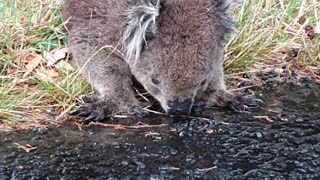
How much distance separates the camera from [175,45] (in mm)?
3479

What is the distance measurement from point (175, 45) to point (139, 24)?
8.7 inches

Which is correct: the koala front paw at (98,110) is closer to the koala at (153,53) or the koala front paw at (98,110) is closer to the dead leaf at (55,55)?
the koala at (153,53)

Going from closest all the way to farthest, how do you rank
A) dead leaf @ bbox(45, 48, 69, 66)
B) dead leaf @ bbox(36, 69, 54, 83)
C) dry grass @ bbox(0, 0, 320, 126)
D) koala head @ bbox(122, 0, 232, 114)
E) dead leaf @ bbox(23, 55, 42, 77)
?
1. koala head @ bbox(122, 0, 232, 114)
2. dry grass @ bbox(0, 0, 320, 126)
3. dead leaf @ bbox(36, 69, 54, 83)
4. dead leaf @ bbox(23, 55, 42, 77)
5. dead leaf @ bbox(45, 48, 69, 66)

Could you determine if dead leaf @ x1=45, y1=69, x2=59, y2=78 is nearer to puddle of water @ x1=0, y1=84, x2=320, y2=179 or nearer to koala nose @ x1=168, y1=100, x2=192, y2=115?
puddle of water @ x1=0, y1=84, x2=320, y2=179

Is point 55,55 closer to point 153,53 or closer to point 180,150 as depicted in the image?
point 153,53

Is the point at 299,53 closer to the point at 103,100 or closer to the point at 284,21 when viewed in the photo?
the point at 284,21

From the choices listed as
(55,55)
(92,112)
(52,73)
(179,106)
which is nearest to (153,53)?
(179,106)

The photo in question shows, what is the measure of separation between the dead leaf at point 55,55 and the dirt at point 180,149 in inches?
26.2

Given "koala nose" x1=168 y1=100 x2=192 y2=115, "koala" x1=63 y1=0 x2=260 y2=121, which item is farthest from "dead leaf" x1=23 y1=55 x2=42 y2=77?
"koala nose" x1=168 y1=100 x2=192 y2=115

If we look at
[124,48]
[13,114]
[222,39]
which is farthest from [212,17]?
[13,114]

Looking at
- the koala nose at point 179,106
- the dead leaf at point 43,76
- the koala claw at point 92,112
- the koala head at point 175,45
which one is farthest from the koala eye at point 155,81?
the dead leaf at point 43,76

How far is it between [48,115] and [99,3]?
2.43 ft

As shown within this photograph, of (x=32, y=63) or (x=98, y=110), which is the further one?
(x=32, y=63)

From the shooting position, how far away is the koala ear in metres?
3.51
